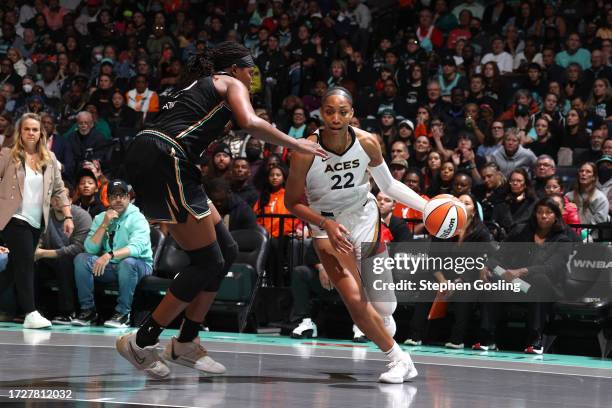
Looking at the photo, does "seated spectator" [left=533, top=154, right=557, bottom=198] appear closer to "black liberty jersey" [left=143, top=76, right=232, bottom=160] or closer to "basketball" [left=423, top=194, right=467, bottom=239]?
"basketball" [left=423, top=194, right=467, bottom=239]

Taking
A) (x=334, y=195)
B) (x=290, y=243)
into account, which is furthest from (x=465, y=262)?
(x=334, y=195)

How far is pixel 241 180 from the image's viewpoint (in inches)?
433

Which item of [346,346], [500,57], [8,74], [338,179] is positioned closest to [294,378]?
[338,179]

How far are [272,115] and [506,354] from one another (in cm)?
643

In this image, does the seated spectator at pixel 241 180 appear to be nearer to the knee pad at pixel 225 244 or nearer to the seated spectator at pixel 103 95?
the seated spectator at pixel 103 95

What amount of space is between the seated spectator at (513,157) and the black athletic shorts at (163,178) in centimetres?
607

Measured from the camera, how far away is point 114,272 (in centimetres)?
973

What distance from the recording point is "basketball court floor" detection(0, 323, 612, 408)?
529 cm

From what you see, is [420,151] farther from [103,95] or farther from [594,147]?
[103,95]

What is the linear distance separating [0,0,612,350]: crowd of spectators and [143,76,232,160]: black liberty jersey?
153 inches

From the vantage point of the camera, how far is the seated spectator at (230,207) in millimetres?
9898

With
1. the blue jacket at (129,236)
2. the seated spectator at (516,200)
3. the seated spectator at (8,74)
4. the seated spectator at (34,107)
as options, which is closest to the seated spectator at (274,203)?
the blue jacket at (129,236)

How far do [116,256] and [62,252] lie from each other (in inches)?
25.9

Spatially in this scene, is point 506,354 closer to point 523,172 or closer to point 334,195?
point 523,172
